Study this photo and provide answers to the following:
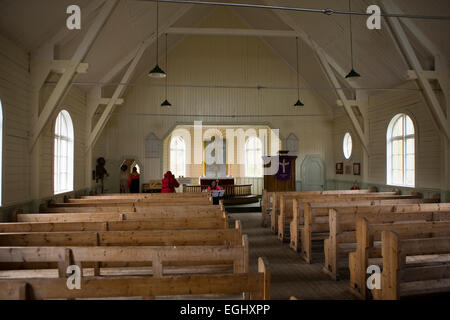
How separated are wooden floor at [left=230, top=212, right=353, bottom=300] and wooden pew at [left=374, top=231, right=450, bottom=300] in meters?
0.84

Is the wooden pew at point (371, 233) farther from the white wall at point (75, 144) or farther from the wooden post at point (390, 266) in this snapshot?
the white wall at point (75, 144)

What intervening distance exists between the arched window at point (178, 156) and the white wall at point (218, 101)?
1.48 meters

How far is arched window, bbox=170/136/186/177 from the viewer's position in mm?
15211

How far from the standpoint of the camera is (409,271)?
9.95ft

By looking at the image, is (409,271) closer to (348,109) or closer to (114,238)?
(114,238)

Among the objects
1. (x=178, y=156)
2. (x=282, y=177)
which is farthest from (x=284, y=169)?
(x=178, y=156)

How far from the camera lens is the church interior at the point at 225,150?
312 centimetres

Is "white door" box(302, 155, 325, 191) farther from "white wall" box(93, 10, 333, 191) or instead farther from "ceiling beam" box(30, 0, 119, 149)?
"ceiling beam" box(30, 0, 119, 149)

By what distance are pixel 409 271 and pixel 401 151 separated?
7.36m

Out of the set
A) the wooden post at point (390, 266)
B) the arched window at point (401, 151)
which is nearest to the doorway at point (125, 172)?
the arched window at point (401, 151)

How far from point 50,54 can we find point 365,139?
370 inches
